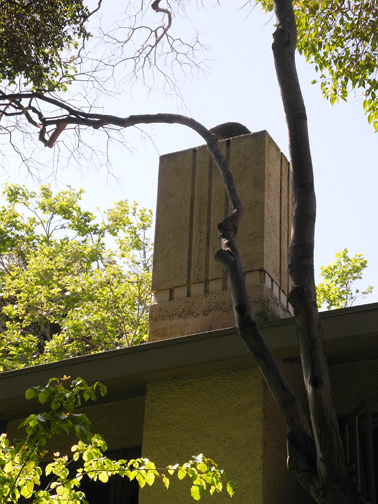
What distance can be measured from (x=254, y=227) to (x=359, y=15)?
388cm

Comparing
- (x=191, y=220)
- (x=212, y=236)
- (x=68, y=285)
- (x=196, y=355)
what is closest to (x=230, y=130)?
(x=191, y=220)

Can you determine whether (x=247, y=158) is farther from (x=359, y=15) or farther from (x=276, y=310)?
(x=359, y=15)

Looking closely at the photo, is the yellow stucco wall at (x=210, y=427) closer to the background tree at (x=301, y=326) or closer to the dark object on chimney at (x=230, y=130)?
the background tree at (x=301, y=326)

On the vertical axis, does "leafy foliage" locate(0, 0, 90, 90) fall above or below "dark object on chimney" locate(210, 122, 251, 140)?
above

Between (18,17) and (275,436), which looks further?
(18,17)

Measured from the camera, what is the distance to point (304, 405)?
5.65 meters

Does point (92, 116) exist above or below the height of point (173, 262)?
above

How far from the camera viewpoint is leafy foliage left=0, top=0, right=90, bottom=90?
31.0 ft

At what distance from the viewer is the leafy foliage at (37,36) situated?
31.0ft

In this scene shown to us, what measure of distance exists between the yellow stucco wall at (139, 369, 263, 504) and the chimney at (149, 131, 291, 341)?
68cm

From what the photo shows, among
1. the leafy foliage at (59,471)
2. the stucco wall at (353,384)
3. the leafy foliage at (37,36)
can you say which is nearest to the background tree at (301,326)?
the leafy foliage at (59,471)

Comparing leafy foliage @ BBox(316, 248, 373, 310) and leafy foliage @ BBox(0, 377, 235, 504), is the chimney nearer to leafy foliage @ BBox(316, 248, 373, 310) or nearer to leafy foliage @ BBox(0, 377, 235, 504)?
leafy foliage @ BBox(0, 377, 235, 504)

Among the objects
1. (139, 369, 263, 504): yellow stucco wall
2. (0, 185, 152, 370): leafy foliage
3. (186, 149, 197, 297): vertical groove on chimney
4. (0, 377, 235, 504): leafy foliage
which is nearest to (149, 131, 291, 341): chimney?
(186, 149, 197, 297): vertical groove on chimney

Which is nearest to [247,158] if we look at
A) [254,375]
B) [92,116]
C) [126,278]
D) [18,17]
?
[92,116]
